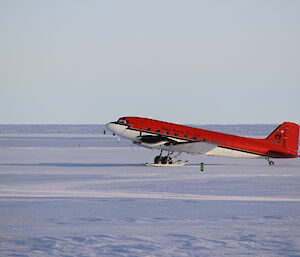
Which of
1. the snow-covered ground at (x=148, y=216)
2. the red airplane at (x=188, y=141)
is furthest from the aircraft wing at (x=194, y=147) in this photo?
the snow-covered ground at (x=148, y=216)

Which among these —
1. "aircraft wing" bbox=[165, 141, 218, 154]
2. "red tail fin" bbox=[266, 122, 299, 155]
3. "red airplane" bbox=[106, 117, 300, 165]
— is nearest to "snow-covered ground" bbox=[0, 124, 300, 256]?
"aircraft wing" bbox=[165, 141, 218, 154]

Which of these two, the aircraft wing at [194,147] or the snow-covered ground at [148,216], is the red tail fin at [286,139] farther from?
the snow-covered ground at [148,216]

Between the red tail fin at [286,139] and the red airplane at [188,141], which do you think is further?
the red tail fin at [286,139]

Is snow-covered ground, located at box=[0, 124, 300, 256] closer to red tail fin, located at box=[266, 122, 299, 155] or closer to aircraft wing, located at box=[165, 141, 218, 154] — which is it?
aircraft wing, located at box=[165, 141, 218, 154]

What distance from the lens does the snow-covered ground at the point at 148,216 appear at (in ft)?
48.6

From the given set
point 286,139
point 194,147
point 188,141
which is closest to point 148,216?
point 194,147

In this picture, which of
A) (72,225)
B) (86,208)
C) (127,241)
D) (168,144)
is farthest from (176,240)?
(168,144)

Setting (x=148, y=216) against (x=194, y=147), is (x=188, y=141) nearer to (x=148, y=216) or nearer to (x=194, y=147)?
(x=194, y=147)

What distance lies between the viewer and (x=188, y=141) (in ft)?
151

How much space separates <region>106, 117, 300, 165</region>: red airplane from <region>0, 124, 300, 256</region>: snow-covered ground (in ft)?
36.2

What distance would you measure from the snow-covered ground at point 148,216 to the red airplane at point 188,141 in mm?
11028

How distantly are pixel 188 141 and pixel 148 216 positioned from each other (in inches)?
1048

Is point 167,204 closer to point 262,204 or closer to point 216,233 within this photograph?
point 262,204

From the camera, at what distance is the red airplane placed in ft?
149
